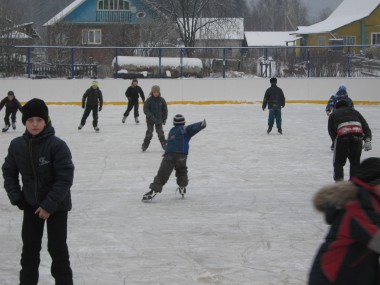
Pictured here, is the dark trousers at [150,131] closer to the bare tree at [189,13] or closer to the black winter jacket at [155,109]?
the black winter jacket at [155,109]

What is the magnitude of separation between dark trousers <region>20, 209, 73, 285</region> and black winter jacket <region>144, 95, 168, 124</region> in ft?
29.3

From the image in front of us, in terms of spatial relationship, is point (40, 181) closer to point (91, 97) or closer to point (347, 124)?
point (347, 124)

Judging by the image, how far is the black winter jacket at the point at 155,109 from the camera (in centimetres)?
1350

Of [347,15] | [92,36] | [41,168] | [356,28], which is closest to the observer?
[41,168]

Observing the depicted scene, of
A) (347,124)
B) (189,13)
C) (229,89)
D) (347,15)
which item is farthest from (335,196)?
(347,15)

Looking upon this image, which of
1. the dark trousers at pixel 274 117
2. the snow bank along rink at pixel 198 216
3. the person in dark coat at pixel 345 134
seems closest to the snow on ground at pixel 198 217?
the snow bank along rink at pixel 198 216

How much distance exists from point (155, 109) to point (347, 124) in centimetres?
571

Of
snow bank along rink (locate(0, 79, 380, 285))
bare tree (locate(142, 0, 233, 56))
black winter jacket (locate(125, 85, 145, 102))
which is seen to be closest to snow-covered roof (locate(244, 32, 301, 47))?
bare tree (locate(142, 0, 233, 56))

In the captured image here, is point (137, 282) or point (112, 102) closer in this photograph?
point (137, 282)

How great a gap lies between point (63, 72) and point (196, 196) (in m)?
19.9

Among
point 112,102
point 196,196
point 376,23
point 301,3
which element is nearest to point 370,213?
point 196,196

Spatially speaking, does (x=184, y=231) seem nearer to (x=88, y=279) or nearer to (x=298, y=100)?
(x=88, y=279)

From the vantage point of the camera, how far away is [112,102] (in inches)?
1070

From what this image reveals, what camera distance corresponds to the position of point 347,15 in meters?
53.4
